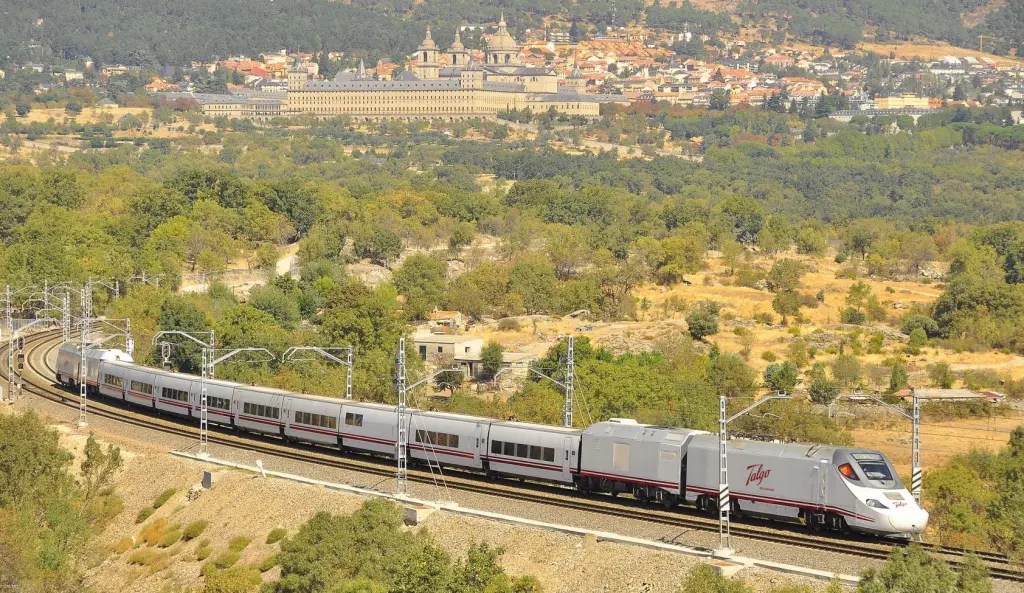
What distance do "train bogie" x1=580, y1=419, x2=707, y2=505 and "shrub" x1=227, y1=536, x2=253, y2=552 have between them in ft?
30.3

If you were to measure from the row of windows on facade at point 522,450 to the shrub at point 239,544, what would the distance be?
7.19 meters

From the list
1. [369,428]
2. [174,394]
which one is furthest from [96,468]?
[369,428]

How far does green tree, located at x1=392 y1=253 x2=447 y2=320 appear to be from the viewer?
102 metres

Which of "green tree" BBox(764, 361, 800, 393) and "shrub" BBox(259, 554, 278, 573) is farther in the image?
"green tree" BBox(764, 361, 800, 393)

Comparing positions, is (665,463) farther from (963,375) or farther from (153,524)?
(963,375)

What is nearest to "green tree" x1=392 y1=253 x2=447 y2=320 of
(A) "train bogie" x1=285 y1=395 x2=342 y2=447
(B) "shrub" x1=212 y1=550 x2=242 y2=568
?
(A) "train bogie" x1=285 y1=395 x2=342 y2=447

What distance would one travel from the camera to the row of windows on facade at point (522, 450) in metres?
43.2

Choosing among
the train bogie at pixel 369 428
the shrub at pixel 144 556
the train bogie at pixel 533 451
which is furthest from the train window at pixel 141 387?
the train bogie at pixel 533 451

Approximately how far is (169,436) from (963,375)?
45361 millimetres

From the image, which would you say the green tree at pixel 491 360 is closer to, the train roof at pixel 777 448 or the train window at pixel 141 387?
the train window at pixel 141 387

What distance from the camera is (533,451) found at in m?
43.5

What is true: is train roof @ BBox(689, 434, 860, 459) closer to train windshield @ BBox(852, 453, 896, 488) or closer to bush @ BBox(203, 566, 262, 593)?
train windshield @ BBox(852, 453, 896, 488)

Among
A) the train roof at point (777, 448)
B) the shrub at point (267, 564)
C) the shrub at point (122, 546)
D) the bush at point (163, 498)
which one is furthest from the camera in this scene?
the bush at point (163, 498)

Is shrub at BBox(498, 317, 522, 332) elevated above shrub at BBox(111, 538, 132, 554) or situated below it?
below
